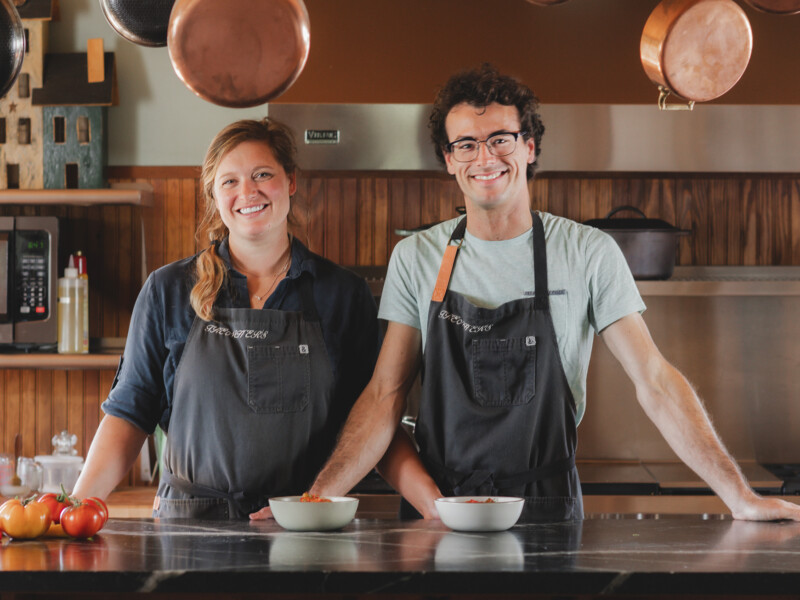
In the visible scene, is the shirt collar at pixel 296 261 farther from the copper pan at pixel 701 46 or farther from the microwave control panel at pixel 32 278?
the microwave control panel at pixel 32 278

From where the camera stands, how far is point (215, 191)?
89.7 inches

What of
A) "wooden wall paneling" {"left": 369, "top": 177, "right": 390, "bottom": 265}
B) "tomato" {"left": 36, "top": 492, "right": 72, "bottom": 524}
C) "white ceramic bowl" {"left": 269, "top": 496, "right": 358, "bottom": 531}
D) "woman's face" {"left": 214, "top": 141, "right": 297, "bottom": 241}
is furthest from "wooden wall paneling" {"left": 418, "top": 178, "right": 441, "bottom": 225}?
"tomato" {"left": 36, "top": 492, "right": 72, "bottom": 524}

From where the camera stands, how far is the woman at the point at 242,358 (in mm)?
2160

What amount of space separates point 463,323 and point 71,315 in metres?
1.91

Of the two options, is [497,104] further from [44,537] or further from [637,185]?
[637,185]

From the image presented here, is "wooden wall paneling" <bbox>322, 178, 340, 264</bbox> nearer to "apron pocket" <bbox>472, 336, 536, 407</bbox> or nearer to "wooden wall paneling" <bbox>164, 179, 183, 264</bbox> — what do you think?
"wooden wall paneling" <bbox>164, 179, 183, 264</bbox>

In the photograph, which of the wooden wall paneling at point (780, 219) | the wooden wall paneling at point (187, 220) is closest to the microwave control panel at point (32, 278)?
the wooden wall paneling at point (187, 220)

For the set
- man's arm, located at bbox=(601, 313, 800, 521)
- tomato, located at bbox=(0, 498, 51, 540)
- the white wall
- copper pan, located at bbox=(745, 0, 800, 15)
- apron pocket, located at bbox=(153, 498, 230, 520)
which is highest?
the white wall

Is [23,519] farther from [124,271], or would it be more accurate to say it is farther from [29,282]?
[124,271]

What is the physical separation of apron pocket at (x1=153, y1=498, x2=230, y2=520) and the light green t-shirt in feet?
1.88

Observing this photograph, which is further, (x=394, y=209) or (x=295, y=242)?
(x=394, y=209)

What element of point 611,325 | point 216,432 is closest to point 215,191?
point 216,432

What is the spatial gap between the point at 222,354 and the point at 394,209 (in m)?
1.67

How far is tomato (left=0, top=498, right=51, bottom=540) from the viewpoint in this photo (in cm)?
158
